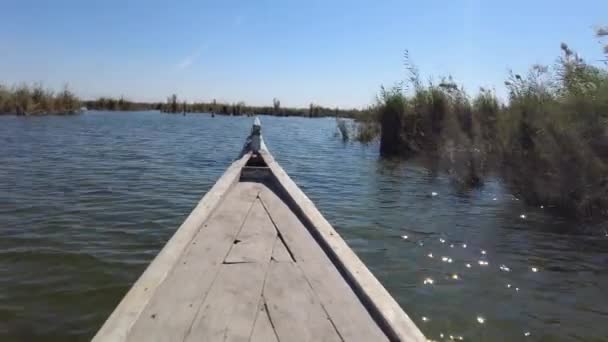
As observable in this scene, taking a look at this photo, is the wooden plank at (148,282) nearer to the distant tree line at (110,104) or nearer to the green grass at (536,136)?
the green grass at (536,136)

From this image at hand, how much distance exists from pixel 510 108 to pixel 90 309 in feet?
28.2

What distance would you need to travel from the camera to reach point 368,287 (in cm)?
216

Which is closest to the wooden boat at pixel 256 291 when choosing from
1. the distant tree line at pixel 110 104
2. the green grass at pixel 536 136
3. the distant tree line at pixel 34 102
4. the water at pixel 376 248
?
the water at pixel 376 248

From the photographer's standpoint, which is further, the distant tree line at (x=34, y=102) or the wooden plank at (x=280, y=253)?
the distant tree line at (x=34, y=102)

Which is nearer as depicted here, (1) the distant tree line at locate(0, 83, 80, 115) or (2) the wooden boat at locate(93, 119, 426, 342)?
(2) the wooden boat at locate(93, 119, 426, 342)

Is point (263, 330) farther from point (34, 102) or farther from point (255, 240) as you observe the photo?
point (34, 102)

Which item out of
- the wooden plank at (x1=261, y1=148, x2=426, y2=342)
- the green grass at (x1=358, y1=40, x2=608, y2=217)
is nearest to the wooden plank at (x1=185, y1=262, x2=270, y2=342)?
the wooden plank at (x1=261, y1=148, x2=426, y2=342)

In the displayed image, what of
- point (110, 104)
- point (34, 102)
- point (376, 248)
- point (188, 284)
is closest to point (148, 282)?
point (188, 284)

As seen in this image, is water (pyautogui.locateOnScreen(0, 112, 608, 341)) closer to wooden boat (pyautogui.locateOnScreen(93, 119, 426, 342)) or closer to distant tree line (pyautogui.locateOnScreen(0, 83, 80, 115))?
wooden boat (pyautogui.locateOnScreen(93, 119, 426, 342))

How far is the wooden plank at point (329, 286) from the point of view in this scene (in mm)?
1846

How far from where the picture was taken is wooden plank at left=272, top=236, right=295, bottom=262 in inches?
104

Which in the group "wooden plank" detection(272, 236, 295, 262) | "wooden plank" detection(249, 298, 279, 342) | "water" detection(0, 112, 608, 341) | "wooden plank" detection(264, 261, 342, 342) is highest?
"wooden plank" detection(272, 236, 295, 262)

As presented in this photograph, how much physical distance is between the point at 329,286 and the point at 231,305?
54 centimetres

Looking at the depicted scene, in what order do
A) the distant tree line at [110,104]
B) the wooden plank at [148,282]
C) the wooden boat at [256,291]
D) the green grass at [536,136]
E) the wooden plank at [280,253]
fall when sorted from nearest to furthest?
the wooden plank at [148,282] → the wooden boat at [256,291] → the wooden plank at [280,253] → the green grass at [536,136] → the distant tree line at [110,104]
